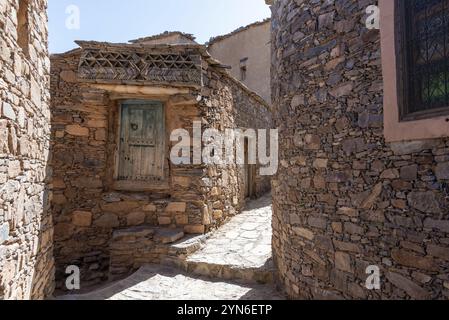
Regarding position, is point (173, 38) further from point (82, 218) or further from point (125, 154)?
point (82, 218)

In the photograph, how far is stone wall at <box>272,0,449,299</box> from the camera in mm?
2199

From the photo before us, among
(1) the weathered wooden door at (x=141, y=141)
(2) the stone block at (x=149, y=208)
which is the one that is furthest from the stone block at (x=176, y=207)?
(1) the weathered wooden door at (x=141, y=141)

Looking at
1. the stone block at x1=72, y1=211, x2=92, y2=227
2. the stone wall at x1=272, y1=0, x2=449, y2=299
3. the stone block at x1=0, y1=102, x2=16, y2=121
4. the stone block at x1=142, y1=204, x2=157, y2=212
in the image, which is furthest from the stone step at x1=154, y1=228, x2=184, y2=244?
the stone block at x1=0, y1=102, x2=16, y2=121

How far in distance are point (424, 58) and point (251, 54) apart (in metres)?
10.7

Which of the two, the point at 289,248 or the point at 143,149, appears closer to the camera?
the point at 289,248

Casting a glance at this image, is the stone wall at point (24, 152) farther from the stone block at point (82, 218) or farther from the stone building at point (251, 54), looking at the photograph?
the stone building at point (251, 54)

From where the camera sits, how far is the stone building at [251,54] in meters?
12.0

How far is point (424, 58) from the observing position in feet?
7.61

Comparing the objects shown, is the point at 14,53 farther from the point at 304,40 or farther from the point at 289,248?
the point at 289,248

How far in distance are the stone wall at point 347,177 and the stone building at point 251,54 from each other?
839cm

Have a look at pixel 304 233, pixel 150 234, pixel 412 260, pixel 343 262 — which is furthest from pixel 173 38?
pixel 412 260
